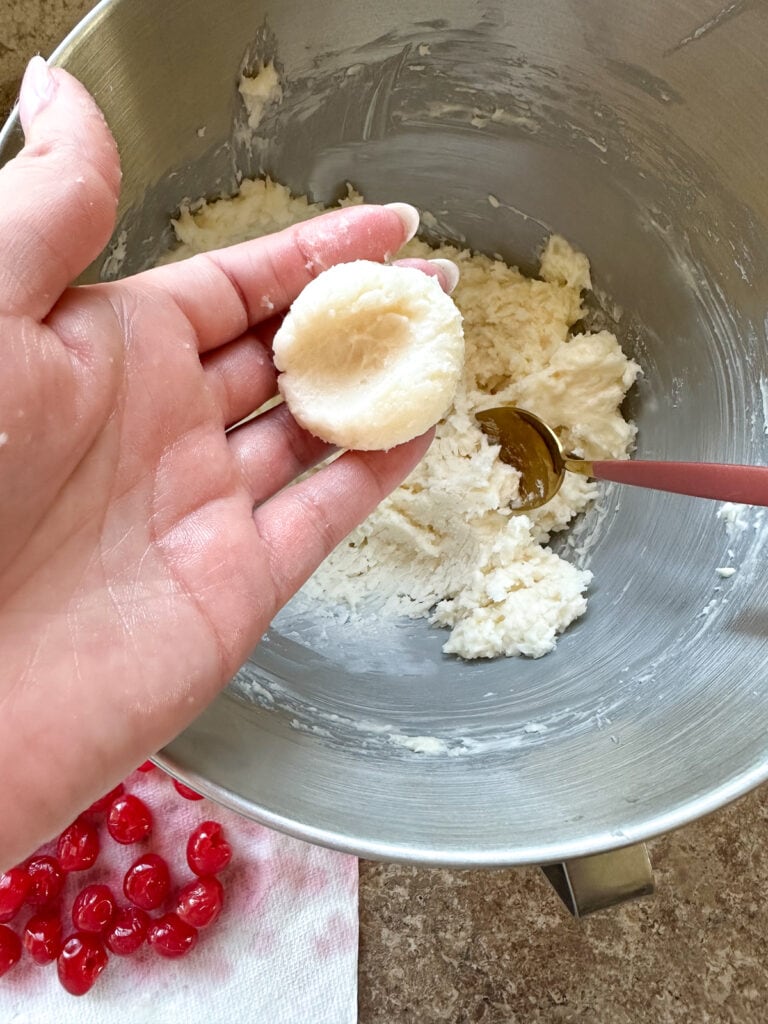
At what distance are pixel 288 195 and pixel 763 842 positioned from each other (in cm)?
147

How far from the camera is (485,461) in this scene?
1.53m

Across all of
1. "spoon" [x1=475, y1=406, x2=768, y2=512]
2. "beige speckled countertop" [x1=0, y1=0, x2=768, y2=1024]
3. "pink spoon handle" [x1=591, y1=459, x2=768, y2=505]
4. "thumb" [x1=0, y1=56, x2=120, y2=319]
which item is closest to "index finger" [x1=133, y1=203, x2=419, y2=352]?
"thumb" [x1=0, y1=56, x2=120, y2=319]

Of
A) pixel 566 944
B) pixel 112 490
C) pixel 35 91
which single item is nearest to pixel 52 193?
pixel 35 91

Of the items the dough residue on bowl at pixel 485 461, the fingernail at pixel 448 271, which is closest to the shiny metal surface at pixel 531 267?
the dough residue on bowl at pixel 485 461

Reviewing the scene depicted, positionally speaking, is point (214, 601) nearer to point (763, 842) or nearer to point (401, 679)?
point (401, 679)

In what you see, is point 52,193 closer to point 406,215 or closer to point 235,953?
point 406,215

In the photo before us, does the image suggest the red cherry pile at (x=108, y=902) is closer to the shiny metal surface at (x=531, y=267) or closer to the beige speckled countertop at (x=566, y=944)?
the beige speckled countertop at (x=566, y=944)

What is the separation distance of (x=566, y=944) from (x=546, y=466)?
0.86 metres

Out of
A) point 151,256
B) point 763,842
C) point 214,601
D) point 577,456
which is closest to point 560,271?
point 577,456

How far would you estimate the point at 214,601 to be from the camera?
1.09 meters

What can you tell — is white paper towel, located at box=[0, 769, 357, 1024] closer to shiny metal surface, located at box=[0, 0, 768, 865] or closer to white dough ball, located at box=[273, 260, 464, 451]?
shiny metal surface, located at box=[0, 0, 768, 865]

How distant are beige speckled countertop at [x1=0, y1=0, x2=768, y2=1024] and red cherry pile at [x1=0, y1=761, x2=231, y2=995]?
291 millimetres

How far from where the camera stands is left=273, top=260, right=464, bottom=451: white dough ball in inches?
47.9

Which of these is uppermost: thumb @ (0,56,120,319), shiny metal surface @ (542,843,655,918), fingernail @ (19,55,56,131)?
fingernail @ (19,55,56,131)
